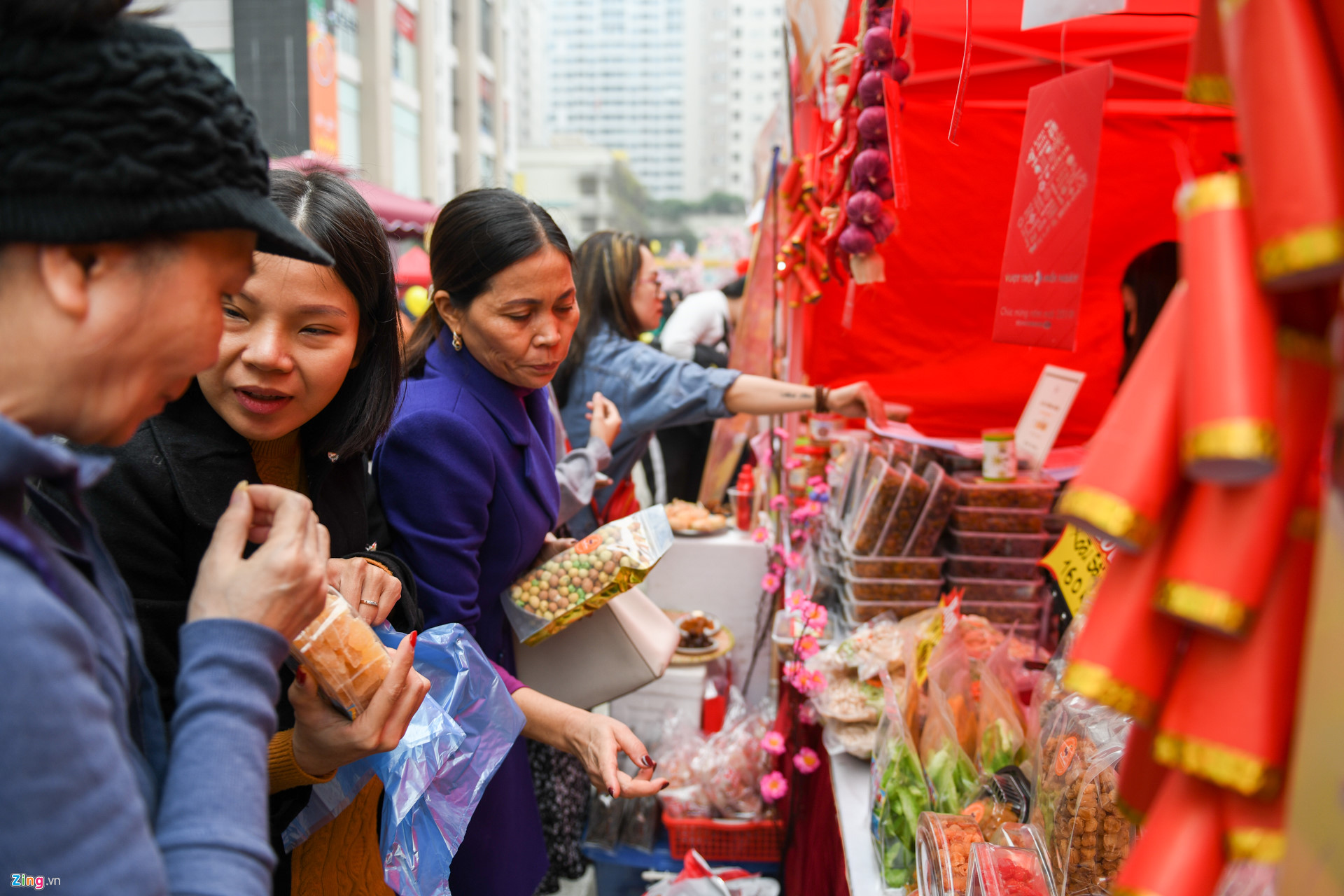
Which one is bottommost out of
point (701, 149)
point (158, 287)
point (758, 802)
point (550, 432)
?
point (758, 802)

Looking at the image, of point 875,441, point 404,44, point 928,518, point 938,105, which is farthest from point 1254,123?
point 404,44

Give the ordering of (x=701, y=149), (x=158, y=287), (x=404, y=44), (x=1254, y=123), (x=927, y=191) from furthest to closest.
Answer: (x=701, y=149)
(x=404, y=44)
(x=927, y=191)
(x=158, y=287)
(x=1254, y=123)

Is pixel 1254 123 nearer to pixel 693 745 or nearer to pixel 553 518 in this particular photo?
pixel 553 518

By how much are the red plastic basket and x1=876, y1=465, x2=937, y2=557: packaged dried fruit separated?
957mm

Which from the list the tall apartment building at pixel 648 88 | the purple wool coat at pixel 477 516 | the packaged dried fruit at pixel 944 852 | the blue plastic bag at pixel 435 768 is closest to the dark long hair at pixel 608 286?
the purple wool coat at pixel 477 516

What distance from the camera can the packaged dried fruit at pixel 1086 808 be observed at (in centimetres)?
116

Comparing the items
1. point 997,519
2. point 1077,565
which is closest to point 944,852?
point 1077,565

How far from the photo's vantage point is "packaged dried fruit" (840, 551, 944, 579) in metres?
2.46

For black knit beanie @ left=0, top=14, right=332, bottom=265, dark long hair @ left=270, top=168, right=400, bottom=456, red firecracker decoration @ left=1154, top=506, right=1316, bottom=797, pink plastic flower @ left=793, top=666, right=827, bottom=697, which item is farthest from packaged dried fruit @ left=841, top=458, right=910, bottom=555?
black knit beanie @ left=0, top=14, right=332, bottom=265

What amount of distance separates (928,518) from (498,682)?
4.95 ft

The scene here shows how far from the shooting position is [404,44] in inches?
867

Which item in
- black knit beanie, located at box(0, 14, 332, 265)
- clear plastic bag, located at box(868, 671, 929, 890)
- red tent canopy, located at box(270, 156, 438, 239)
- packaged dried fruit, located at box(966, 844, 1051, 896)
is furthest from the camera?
red tent canopy, located at box(270, 156, 438, 239)

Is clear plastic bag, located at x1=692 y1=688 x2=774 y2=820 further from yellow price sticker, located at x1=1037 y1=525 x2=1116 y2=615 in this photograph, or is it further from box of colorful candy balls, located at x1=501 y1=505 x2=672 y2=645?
yellow price sticker, located at x1=1037 y1=525 x2=1116 y2=615

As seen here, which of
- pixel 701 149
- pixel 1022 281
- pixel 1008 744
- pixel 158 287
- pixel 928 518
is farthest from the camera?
pixel 701 149
